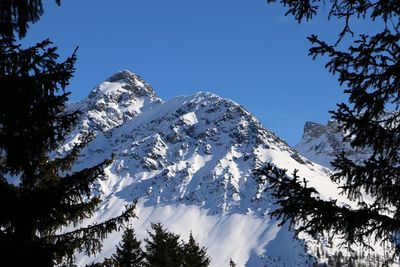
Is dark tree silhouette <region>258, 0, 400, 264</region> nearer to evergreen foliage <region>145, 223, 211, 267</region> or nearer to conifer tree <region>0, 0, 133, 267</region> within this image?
conifer tree <region>0, 0, 133, 267</region>

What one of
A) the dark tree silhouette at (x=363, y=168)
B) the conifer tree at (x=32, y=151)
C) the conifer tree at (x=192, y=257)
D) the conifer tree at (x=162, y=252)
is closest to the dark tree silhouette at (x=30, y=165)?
the conifer tree at (x=32, y=151)

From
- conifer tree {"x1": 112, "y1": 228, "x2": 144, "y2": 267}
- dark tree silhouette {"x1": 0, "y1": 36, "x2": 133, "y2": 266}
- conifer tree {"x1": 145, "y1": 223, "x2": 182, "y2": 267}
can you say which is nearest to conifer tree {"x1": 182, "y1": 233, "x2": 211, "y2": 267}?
conifer tree {"x1": 145, "y1": 223, "x2": 182, "y2": 267}

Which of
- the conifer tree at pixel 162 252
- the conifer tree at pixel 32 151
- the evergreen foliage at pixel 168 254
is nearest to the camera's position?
the conifer tree at pixel 32 151

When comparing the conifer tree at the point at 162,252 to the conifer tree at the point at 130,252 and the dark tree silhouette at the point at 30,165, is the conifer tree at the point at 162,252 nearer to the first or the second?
the conifer tree at the point at 130,252

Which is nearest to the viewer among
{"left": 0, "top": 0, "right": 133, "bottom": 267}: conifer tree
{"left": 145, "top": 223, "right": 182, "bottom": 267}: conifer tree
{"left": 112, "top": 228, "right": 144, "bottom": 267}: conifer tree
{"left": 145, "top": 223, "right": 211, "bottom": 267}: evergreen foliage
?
{"left": 0, "top": 0, "right": 133, "bottom": 267}: conifer tree

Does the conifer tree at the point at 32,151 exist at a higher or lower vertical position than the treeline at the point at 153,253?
lower

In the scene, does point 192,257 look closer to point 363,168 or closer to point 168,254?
point 168,254

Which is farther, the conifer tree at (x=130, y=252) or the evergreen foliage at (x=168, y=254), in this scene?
the conifer tree at (x=130, y=252)

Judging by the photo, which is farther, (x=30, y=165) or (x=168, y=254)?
(x=168, y=254)

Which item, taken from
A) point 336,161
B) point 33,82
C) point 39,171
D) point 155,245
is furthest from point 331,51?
point 155,245

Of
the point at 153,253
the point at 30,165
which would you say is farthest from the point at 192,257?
the point at 30,165

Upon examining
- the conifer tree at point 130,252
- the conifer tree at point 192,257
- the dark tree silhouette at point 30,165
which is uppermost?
the conifer tree at point 192,257

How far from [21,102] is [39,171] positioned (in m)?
5.34

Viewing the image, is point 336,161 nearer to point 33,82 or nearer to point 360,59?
point 360,59
